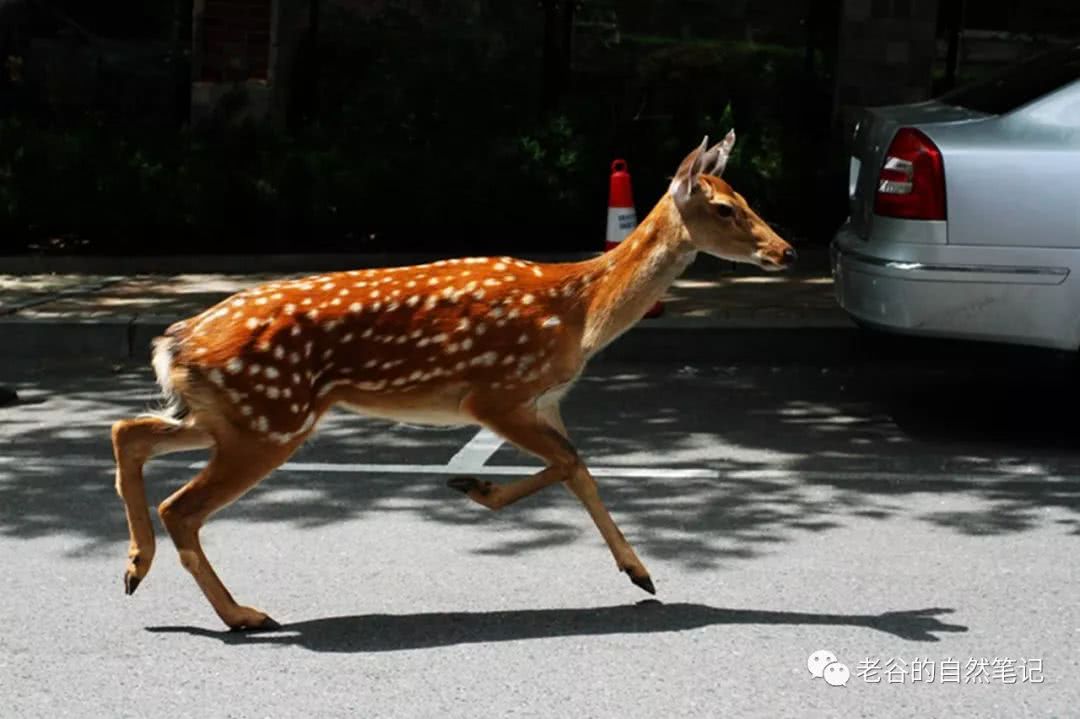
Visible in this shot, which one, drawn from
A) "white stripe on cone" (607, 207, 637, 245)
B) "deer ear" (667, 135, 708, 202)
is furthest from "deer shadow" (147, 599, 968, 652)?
"white stripe on cone" (607, 207, 637, 245)

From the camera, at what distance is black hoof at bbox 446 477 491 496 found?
6.00 meters

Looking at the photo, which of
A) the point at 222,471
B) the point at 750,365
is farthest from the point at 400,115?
the point at 222,471

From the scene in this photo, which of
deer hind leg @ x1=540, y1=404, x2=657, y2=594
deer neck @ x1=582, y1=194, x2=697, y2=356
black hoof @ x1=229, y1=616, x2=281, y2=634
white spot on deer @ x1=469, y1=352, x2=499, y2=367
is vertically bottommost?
black hoof @ x1=229, y1=616, x2=281, y2=634

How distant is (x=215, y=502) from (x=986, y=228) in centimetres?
379

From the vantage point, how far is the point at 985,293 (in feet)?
27.0

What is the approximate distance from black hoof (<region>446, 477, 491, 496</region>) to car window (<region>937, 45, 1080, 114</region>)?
3.51 m

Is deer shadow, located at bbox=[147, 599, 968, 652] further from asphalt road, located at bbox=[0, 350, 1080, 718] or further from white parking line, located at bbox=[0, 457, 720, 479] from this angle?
white parking line, located at bbox=[0, 457, 720, 479]

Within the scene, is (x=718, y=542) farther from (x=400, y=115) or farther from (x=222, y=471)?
(x=400, y=115)

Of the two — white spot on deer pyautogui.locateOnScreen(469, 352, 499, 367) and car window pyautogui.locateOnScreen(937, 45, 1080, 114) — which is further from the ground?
car window pyautogui.locateOnScreen(937, 45, 1080, 114)

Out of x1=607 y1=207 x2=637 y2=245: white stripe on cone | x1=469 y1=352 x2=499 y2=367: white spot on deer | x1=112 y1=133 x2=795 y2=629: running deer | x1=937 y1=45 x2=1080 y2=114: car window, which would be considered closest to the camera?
x1=112 y1=133 x2=795 y2=629: running deer

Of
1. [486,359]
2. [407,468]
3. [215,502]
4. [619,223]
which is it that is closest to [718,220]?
[486,359]

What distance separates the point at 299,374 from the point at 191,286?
6.62 meters

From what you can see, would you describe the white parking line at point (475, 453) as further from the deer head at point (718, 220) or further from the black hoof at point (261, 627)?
the black hoof at point (261, 627)

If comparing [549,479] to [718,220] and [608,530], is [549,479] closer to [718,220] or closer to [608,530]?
[608,530]
